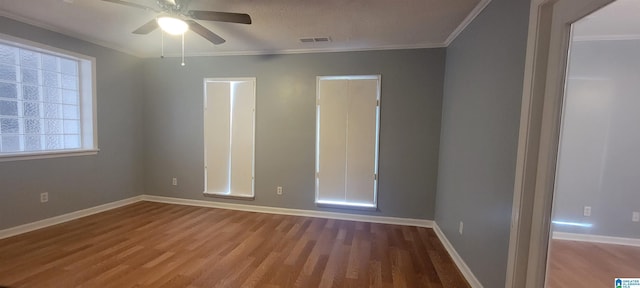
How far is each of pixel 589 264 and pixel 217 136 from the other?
15.7 ft

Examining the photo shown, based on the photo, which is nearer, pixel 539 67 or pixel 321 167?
pixel 539 67

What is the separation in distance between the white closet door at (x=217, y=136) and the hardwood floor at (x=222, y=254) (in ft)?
2.23

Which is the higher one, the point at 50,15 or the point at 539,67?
the point at 50,15

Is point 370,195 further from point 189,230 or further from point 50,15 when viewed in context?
point 50,15

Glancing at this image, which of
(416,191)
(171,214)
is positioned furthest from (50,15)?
(416,191)

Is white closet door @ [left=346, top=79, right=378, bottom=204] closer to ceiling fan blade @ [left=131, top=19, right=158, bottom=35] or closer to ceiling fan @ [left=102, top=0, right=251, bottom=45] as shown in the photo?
ceiling fan @ [left=102, top=0, right=251, bottom=45]

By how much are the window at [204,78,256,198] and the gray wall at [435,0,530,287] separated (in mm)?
2843

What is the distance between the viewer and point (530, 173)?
4.85 feet

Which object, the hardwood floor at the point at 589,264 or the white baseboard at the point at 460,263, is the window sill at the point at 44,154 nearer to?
the white baseboard at the point at 460,263

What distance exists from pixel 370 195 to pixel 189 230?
2483mm

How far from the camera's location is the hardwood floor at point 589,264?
2.13m

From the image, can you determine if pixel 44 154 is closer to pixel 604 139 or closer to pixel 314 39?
pixel 314 39

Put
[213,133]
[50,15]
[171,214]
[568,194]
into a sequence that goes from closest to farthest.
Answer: [50,15] < [568,194] < [171,214] < [213,133]

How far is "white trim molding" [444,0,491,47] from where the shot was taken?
2.16m
